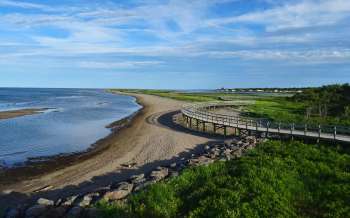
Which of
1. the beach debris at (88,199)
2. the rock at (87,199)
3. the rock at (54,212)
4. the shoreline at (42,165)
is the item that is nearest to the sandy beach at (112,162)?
the shoreline at (42,165)

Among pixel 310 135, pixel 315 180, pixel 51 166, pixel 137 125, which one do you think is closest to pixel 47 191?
pixel 51 166

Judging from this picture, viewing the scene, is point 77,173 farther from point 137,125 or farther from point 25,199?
point 137,125

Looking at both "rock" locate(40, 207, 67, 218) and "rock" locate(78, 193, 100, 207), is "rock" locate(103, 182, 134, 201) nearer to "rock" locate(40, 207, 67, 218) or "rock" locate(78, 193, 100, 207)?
"rock" locate(78, 193, 100, 207)

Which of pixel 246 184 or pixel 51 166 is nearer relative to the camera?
pixel 246 184

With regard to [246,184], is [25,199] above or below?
below

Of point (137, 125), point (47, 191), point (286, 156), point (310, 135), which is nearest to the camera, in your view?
point (47, 191)

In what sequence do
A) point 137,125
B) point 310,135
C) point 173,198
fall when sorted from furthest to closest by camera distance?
1. point 137,125
2. point 310,135
3. point 173,198

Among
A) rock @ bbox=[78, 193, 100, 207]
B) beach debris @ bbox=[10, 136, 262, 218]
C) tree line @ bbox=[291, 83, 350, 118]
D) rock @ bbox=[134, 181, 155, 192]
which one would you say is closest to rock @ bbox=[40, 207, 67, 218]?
beach debris @ bbox=[10, 136, 262, 218]

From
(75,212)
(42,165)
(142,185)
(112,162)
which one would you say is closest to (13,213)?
(75,212)
